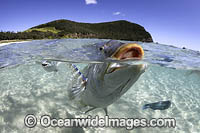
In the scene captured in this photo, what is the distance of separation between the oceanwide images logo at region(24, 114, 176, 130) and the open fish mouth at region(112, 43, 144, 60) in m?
2.26

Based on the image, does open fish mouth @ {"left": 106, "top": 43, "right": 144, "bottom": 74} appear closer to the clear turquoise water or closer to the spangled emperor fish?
the spangled emperor fish

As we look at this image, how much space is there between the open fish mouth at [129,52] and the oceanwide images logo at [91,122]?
2265 mm

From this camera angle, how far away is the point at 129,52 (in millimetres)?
2051

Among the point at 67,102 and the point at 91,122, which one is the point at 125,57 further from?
the point at 67,102

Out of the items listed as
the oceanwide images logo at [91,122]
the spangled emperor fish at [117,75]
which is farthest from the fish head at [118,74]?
the oceanwide images logo at [91,122]

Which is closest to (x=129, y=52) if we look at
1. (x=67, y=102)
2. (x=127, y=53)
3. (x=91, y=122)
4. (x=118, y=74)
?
(x=127, y=53)

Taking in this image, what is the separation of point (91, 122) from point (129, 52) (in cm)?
271

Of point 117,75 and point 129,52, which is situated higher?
point 129,52

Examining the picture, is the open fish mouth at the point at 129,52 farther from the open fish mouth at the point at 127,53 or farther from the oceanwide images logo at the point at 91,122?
the oceanwide images logo at the point at 91,122

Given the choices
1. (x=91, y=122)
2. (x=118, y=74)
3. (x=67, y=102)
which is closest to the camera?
(x=118, y=74)

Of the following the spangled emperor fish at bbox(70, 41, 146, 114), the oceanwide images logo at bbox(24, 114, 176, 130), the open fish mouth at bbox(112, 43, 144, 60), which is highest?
the open fish mouth at bbox(112, 43, 144, 60)

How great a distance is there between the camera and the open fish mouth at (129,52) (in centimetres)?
188

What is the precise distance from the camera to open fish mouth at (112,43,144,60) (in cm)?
188

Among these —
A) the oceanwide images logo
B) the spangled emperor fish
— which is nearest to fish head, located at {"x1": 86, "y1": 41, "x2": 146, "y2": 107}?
the spangled emperor fish
